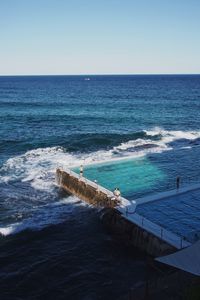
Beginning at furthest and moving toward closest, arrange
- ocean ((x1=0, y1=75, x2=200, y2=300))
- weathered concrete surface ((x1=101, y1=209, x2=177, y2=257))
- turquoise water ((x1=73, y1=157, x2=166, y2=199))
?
turquoise water ((x1=73, y1=157, x2=166, y2=199)) → weathered concrete surface ((x1=101, y1=209, x2=177, y2=257)) → ocean ((x1=0, y1=75, x2=200, y2=300))

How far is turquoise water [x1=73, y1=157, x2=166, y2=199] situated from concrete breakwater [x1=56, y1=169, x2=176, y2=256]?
185cm

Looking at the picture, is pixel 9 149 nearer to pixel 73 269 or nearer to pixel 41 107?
pixel 73 269

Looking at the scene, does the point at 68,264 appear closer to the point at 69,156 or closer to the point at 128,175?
the point at 128,175

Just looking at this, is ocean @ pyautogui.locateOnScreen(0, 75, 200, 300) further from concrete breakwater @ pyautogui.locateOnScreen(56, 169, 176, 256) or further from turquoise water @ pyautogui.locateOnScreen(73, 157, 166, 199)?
concrete breakwater @ pyautogui.locateOnScreen(56, 169, 176, 256)

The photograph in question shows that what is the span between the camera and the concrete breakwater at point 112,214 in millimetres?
19031

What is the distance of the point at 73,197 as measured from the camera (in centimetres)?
2756

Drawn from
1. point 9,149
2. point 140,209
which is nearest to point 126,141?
point 9,149

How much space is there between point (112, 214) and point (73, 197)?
19.6 ft

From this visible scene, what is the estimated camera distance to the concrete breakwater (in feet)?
62.4

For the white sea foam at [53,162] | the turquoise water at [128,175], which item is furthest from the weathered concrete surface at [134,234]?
the turquoise water at [128,175]

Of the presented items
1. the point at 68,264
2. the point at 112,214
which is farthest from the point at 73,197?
the point at 68,264

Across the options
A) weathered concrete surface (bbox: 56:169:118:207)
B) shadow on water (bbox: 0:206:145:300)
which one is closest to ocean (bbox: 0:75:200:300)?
shadow on water (bbox: 0:206:145:300)

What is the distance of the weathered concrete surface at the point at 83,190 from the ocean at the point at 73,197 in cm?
59

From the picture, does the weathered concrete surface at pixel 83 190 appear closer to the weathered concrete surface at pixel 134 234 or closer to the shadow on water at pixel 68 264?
the weathered concrete surface at pixel 134 234
